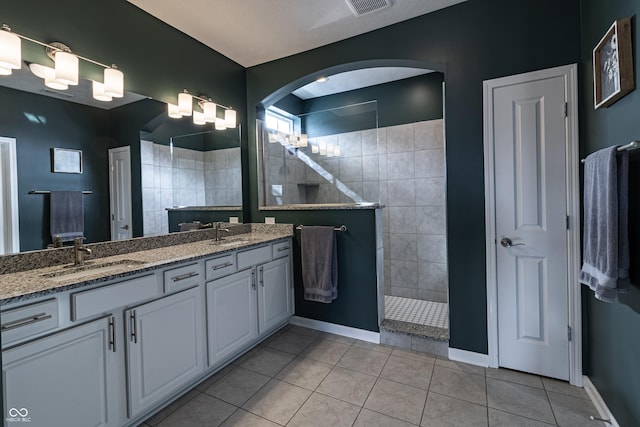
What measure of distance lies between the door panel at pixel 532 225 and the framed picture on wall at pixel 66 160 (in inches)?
109

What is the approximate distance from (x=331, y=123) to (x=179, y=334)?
99.3 inches

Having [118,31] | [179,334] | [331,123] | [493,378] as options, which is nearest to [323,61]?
[331,123]

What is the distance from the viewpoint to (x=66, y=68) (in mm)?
1721

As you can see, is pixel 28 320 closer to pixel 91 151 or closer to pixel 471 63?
pixel 91 151

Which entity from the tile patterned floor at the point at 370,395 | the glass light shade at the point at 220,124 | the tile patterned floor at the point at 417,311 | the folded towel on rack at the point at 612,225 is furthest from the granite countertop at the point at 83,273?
the folded towel on rack at the point at 612,225

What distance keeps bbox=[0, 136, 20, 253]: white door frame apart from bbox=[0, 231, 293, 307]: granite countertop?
19 centimetres

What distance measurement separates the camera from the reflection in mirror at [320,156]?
3.19 meters

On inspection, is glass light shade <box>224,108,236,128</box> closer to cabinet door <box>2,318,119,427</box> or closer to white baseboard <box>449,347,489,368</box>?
cabinet door <box>2,318,119,427</box>

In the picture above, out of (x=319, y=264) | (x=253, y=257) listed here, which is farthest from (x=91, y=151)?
(x=319, y=264)

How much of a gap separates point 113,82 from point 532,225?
2951mm

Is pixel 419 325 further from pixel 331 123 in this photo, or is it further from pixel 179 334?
pixel 331 123

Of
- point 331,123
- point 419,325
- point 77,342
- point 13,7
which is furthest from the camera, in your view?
point 331,123

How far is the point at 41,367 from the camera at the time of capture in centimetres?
121

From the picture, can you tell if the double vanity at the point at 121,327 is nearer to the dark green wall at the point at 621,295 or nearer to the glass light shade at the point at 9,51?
the glass light shade at the point at 9,51
